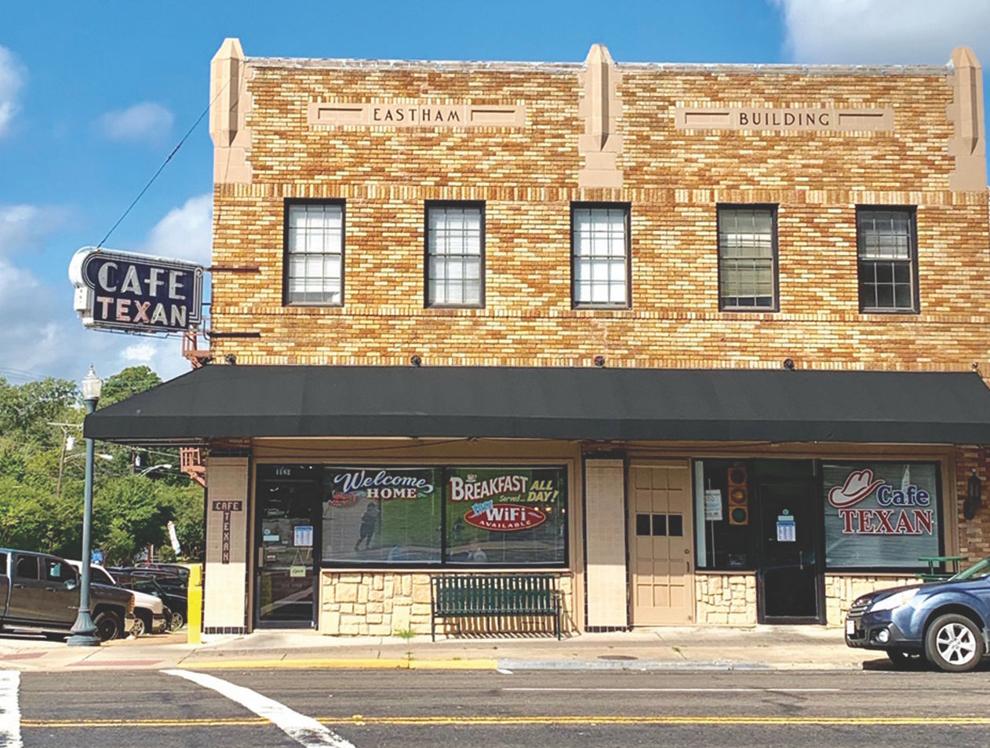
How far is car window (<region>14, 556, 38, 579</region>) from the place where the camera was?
19938 millimetres

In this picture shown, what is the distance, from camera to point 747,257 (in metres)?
18.0

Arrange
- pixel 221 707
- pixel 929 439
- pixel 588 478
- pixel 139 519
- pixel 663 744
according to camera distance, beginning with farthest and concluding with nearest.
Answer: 1. pixel 139 519
2. pixel 588 478
3. pixel 929 439
4. pixel 221 707
5. pixel 663 744

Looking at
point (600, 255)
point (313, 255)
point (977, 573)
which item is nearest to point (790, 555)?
point (977, 573)

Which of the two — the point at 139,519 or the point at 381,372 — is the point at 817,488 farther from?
the point at 139,519

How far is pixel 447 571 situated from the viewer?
55.8ft

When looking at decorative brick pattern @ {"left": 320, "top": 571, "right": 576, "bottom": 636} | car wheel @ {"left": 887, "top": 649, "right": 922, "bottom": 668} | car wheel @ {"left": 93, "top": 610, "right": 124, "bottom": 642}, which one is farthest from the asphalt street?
car wheel @ {"left": 93, "top": 610, "right": 124, "bottom": 642}

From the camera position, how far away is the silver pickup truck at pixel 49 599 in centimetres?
1970

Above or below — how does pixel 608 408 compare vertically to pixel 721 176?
below

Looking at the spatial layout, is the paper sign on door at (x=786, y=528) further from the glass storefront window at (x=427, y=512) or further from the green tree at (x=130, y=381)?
the green tree at (x=130, y=381)

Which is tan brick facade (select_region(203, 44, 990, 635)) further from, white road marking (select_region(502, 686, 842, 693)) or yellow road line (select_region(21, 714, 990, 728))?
yellow road line (select_region(21, 714, 990, 728))

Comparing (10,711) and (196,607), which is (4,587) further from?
(10,711)

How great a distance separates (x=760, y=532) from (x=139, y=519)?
4341 centimetres

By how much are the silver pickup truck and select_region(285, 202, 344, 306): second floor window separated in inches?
279

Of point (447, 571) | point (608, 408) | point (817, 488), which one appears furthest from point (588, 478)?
point (817, 488)
